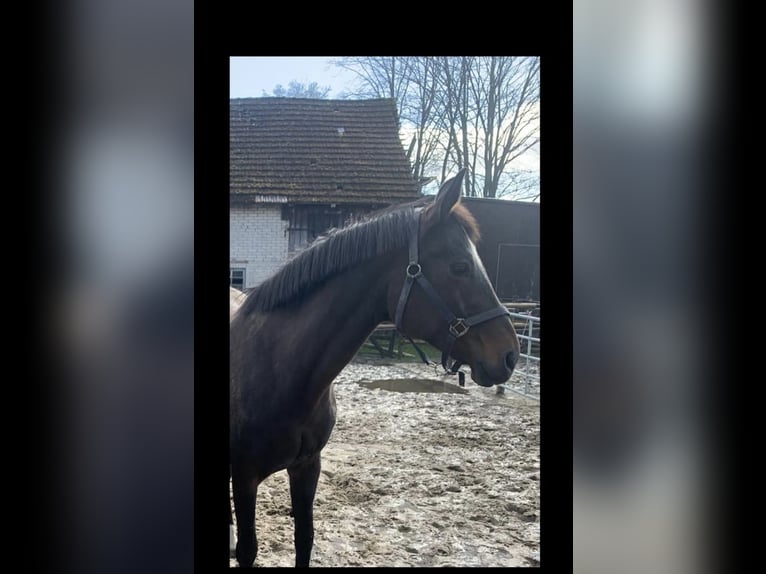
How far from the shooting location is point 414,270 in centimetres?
128

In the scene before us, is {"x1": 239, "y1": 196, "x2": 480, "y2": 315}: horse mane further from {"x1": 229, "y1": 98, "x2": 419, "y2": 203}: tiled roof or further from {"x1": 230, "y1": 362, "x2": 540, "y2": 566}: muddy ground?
{"x1": 230, "y1": 362, "x2": 540, "y2": 566}: muddy ground

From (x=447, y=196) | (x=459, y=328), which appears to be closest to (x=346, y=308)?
(x=459, y=328)

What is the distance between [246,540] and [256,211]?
1.19m

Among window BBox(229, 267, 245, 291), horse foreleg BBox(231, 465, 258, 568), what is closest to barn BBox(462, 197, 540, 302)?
window BBox(229, 267, 245, 291)

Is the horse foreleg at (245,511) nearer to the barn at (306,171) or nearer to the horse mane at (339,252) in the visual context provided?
the horse mane at (339,252)

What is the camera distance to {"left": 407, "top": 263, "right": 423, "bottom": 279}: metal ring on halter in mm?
1274

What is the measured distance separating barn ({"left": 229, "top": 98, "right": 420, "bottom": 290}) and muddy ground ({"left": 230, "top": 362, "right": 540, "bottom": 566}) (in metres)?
0.75

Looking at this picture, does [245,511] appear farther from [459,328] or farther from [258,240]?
[258,240]

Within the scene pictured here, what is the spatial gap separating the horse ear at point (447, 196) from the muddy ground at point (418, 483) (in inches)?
39.2
